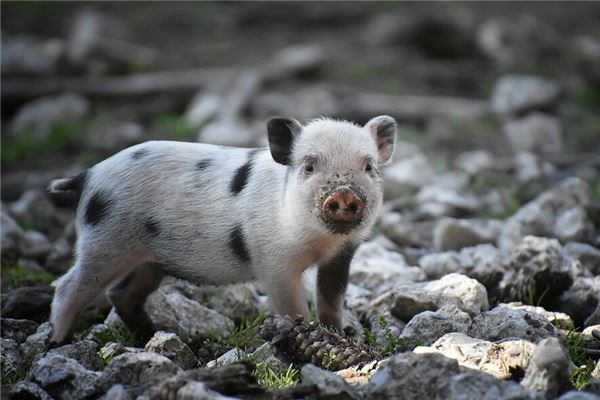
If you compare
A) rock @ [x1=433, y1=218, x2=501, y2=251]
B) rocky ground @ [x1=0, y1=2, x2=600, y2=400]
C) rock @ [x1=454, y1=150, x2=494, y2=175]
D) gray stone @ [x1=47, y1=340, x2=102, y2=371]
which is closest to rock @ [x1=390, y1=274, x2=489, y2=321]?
rocky ground @ [x1=0, y1=2, x2=600, y2=400]

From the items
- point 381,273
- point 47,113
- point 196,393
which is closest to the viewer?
point 196,393

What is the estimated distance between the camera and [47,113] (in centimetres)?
1214

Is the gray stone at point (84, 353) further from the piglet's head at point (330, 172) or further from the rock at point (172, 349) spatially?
the piglet's head at point (330, 172)

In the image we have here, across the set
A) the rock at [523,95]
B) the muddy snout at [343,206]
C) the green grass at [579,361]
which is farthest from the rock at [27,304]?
the rock at [523,95]

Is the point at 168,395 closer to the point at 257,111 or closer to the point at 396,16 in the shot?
the point at 257,111

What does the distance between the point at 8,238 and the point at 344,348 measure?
3.57m

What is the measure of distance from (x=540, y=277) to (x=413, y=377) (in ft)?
7.43

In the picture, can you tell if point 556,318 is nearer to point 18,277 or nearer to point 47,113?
point 18,277

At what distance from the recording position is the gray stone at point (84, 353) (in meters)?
4.91

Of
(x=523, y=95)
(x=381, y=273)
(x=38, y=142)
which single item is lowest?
(x=38, y=142)

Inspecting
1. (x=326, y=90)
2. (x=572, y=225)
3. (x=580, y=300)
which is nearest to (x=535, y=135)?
(x=326, y=90)

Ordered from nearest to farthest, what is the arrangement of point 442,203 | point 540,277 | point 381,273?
point 540,277, point 381,273, point 442,203

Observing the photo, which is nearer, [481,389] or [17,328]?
[481,389]

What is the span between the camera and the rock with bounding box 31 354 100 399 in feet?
14.6
